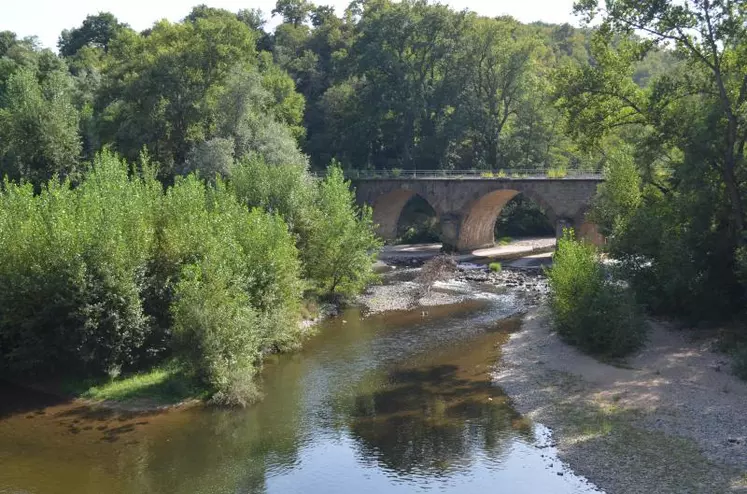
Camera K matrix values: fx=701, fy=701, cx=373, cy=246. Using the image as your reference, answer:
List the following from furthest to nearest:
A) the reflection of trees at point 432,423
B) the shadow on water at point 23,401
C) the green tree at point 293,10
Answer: the green tree at point 293,10, the shadow on water at point 23,401, the reflection of trees at point 432,423

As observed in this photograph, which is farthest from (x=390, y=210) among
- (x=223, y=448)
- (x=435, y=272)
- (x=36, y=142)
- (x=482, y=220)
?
(x=223, y=448)

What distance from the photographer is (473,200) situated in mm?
66438

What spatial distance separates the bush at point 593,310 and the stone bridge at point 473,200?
25.2 metres

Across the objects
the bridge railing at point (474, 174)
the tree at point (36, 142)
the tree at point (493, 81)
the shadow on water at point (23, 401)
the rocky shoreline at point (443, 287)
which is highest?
the tree at point (493, 81)

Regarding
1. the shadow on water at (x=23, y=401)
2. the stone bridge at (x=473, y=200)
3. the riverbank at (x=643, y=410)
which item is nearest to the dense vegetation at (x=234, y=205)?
the shadow on water at (x=23, y=401)

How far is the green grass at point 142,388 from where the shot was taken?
28734 millimetres

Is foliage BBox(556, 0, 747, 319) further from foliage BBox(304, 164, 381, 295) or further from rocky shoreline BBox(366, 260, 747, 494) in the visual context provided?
foliage BBox(304, 164, 381, 295)

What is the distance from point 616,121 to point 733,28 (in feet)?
24.4

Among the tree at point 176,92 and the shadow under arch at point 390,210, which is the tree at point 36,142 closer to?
the tree at point 176,92

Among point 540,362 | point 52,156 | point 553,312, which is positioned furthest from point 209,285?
point 52,156

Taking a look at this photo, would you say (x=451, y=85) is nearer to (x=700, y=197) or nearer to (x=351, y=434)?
(x=700, y=197)

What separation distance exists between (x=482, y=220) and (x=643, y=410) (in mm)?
46415

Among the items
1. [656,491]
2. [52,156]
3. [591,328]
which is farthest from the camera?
[52,156]

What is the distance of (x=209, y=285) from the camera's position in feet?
95.1
